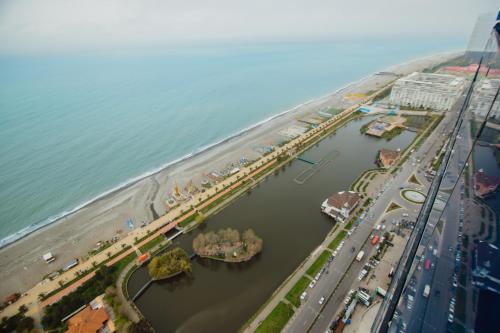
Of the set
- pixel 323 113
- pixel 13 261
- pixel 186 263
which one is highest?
pixel 323 113


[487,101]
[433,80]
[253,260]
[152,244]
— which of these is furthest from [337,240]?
[433,80]

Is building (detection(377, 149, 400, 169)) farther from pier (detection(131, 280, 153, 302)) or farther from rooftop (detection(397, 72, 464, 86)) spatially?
pier (detection(131, 280, 153, 302))

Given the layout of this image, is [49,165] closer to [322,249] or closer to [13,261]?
[13,261]

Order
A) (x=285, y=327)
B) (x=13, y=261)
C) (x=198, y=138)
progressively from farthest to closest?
(x=198, y=138) → (x=13, y=261) → (x=285, y=327)

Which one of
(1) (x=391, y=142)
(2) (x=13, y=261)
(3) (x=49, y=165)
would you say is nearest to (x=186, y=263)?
(2) (x=13, y=261)

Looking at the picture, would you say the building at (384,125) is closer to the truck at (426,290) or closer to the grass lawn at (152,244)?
the grass lawn at (152,244)

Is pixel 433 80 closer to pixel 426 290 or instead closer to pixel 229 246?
pixel 229 246
